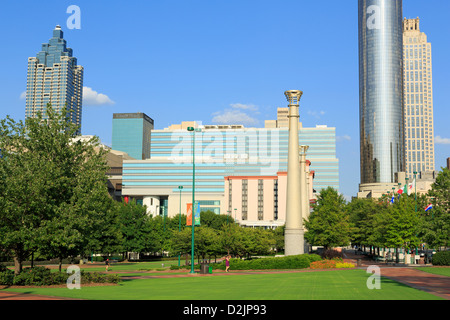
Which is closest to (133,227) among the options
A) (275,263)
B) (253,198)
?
(275,263)

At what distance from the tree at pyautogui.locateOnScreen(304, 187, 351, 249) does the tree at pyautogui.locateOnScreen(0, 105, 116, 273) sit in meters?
39.9

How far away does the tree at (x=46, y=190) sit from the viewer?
2944 centimetres

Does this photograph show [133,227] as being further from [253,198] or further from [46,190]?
[253,198]

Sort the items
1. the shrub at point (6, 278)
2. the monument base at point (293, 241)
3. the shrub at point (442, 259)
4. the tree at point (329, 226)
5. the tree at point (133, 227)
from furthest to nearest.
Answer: the tree at point (133, 227) → the tree at point (329, 226) → the monument base at point (293, 241) → the shrub at point (442, 259) → the shrub at point (6, 278)

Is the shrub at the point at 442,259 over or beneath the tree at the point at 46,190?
beneath

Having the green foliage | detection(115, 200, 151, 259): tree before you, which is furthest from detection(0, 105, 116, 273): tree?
detection(115, 200, 151, 259): tree

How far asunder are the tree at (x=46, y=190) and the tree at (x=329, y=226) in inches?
1570

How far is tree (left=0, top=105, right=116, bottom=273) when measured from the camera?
29438mm

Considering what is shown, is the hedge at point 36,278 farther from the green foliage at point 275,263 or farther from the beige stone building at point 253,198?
the beige stone building at point 253,198

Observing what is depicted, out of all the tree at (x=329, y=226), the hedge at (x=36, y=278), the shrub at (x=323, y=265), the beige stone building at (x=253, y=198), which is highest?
the beige stone building at (x=253, y=198)

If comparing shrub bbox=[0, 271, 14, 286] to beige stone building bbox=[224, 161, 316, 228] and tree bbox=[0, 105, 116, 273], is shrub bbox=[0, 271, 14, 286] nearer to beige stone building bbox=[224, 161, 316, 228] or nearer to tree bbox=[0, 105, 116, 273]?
tree bbox=[0, 105, 116, 273]

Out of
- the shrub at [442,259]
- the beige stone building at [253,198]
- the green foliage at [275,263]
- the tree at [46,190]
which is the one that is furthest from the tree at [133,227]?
the beige stone building at [253,198]

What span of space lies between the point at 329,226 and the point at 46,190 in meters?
45.5

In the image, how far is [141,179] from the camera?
193250 mm
